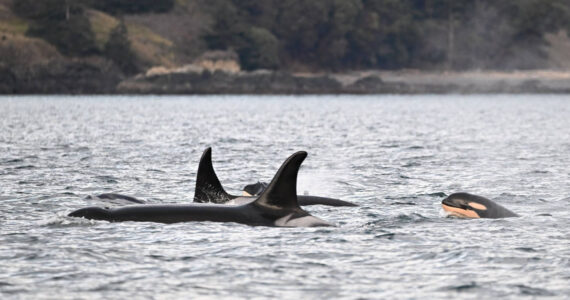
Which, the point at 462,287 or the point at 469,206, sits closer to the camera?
the point at 462,287

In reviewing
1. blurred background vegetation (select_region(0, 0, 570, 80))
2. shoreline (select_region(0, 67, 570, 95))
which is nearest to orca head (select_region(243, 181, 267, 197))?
blurred background vegetation (select_region(0, 0, 570, 80))

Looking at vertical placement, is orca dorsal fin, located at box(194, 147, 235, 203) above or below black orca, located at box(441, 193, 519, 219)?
above

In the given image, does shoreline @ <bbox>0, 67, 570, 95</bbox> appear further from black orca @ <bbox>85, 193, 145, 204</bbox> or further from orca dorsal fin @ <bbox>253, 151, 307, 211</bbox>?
orca dorsal fin @ <bbox>253, 151, 307, 211</bbox>

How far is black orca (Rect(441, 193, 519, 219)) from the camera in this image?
20.9 meters

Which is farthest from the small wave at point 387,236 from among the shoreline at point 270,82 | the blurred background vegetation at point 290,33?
the shoreline at point 270,82

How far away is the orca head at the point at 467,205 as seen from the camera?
20.9m

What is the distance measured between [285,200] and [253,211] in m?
0.72

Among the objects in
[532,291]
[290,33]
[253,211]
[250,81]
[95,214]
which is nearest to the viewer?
[532,291]

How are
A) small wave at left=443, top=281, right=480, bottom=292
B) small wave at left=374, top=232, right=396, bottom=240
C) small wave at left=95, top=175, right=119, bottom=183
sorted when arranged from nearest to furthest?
small wave at left=443, top=281, right=480, bottom=292
small wave at left=374, top=232, right=396, bottom=240
small wave at left=95, top=175, right=119, bottom=183

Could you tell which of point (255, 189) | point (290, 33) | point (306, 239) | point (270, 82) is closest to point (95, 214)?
point (306, 239)

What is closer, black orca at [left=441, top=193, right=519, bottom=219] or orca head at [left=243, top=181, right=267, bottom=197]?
black orca at [left=441, top=193, right=519, bottom=219]

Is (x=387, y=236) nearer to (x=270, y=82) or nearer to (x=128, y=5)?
(x=270, y=82)

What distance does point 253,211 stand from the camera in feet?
62.7

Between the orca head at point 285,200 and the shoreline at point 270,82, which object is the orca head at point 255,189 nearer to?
the orca head at point 285,200
